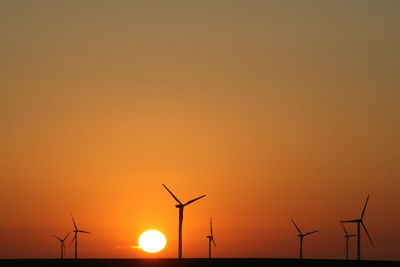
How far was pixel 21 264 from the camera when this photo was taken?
178875mm

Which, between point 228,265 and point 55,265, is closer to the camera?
point 55,265

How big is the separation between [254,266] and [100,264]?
103 ft

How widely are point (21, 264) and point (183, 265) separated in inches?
1276

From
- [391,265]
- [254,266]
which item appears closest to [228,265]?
[254,266]

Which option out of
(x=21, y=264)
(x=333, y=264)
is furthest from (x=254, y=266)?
(x=21, y=264)

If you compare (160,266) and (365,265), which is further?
(365,265)

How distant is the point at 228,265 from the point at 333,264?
23145 mm

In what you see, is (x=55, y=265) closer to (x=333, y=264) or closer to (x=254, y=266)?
(x=254, y=266)

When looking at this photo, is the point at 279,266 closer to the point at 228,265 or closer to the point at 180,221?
the point at 228,265

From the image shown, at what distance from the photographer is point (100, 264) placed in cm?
18875

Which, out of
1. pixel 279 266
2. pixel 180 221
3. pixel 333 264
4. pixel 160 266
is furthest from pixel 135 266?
pixel 333 264

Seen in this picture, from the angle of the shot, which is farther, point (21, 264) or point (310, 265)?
point (310, 265)

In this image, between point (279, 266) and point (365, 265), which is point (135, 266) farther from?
point (365, 265)

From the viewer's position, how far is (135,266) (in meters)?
185
